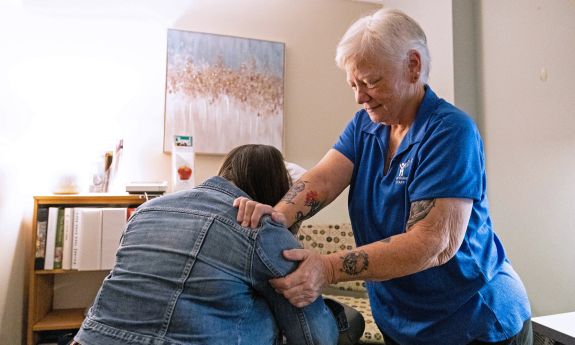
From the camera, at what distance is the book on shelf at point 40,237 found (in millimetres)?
2258

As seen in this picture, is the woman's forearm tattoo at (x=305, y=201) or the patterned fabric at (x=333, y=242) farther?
the patterned fabric at (x=333, y=242)

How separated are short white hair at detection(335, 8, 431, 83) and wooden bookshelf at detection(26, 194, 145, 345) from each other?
181 centimetres

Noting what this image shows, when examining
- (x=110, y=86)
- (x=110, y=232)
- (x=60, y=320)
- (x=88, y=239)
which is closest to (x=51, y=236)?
(x=88, y=239)

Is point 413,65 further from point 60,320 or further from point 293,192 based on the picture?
point 60,320

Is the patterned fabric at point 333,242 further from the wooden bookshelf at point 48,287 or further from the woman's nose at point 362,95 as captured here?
the woman's nose at point 362,95

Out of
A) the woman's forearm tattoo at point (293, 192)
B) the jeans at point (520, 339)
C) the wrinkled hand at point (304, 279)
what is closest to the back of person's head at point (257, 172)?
the woman's forearm tattoo at point (293, 192)

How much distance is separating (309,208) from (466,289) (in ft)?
1.46

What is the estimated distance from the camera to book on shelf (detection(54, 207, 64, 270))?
2287 mm

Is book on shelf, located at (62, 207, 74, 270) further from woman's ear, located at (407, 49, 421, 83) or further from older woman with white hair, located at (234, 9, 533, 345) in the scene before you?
woman's ear, located at (407, 49, 421, 83)

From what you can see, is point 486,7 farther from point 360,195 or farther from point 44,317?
point 44,317

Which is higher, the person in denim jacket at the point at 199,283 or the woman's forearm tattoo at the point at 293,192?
the woman's forearm tattoo at the point at 293,192

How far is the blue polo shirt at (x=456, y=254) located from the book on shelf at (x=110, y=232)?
1729 mm

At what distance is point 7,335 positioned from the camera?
2137 mm

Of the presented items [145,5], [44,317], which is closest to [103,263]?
[44,317]
